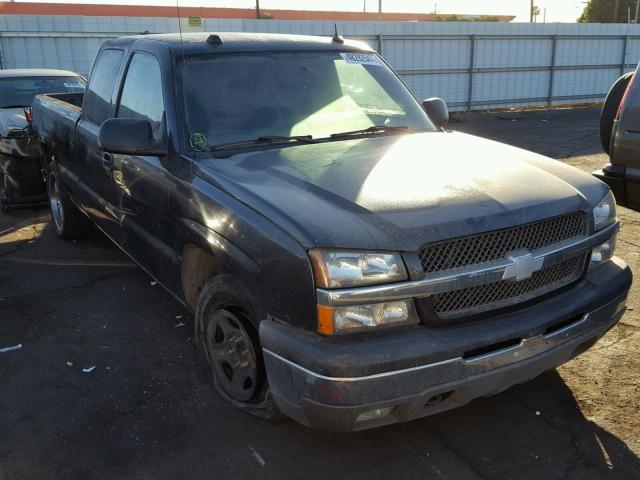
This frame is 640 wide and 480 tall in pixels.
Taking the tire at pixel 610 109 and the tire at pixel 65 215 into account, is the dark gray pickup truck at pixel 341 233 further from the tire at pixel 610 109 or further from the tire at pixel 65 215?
the tire at pixel 610 109

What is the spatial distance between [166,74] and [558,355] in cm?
263

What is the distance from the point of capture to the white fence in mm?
15844

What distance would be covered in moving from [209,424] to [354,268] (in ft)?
4.34

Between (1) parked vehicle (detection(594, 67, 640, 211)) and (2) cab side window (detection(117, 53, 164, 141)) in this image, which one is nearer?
(2) cab side window (detection(117, 53, 164, 141))

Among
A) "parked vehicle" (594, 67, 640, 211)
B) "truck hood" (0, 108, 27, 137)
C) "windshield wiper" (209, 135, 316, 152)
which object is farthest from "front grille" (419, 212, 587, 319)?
"truck hood" (0, 108, 27, 137)

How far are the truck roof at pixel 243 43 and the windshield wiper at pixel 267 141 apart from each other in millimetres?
676

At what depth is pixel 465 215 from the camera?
2662mm

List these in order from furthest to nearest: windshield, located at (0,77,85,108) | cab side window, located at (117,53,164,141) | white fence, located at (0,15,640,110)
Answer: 1. white fence, located at (0,15,640,110)
2. windshield, located at (0,77,85,108)
3. cab side window, located at (117,53,164,141)

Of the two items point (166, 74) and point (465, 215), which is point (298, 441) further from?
point (166, 74)

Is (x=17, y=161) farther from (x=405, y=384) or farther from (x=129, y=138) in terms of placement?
(x=405, y=384)

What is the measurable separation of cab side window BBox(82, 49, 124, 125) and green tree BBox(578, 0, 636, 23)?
61.3 meters

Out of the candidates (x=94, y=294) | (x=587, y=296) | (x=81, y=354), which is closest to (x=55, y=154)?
(x=94, y=294)

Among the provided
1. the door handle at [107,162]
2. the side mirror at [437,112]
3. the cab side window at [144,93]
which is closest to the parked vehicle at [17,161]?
the door handle at [107,162]

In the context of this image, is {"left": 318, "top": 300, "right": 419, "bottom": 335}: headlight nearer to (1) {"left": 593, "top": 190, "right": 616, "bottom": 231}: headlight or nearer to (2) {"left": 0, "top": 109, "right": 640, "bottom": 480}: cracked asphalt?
(2) {"left": 0, "top": 109, "right": 640, "bottom": 480}: cracked asphalt
